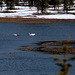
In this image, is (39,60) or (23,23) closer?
(39,60)

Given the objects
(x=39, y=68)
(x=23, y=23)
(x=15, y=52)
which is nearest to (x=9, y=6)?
(x=23, y=23)

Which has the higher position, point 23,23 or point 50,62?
point 50,62

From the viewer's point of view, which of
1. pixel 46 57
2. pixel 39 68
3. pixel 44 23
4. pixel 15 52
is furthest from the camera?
pixel 44 23

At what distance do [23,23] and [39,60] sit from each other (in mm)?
49377

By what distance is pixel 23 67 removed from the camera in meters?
22.3

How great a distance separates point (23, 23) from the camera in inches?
2916

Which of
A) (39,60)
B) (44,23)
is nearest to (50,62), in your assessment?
(39,60)

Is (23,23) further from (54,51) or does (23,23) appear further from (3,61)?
(3,61)

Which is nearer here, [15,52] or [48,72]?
[48,72]

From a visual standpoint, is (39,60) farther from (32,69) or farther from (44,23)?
(44,23)

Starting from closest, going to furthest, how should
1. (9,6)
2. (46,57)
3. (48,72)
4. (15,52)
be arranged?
(48,72)
(46,57)
(15,52)
(9,6)

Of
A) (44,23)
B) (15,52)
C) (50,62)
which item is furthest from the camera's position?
(44,23)

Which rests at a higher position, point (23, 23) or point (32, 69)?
point (32, 69)

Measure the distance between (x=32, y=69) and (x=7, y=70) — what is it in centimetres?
148
